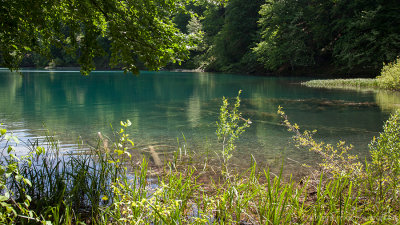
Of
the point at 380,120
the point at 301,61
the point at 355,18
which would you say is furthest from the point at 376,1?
the point at 380,120

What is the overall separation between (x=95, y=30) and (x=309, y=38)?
44.7 metres

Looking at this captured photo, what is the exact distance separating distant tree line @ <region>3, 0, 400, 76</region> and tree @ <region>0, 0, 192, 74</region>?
1904cm

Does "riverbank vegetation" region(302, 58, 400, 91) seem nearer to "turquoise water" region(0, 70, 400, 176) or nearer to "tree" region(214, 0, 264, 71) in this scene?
"turquoise water" region(0, 70, 400, 176)

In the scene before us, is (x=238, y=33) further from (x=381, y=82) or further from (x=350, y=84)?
(x=381, y=82)

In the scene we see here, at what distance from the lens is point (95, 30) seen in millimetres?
4477

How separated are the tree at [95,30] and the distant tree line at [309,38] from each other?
62.5 ft

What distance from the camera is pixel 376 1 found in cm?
3656

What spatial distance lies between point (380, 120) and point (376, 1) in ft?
97.0

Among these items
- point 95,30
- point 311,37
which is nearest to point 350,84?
point 311,37

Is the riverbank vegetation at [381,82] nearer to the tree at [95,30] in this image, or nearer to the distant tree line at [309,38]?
the distant tree line at [309,38]

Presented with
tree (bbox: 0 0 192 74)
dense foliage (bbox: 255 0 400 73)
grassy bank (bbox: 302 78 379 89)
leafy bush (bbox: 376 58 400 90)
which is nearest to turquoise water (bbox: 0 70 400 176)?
tree (bbox: 0 0 192 74)

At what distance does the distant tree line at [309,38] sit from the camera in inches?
1393

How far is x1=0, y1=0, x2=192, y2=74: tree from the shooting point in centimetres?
436

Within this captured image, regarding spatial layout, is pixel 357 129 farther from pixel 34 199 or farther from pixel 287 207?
pixel 34 199
